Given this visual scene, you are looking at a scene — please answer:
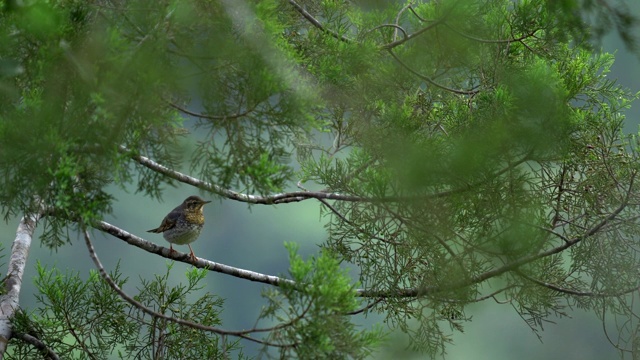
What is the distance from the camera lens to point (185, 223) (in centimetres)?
361

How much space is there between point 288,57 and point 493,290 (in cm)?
147

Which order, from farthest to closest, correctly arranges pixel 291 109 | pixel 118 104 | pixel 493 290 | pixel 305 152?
pixel 305 152
pixel 493 290
pixel 291 109
pixel 118 104

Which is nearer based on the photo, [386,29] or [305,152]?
[386,29]

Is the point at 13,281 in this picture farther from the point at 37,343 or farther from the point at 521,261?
the point at 521,261

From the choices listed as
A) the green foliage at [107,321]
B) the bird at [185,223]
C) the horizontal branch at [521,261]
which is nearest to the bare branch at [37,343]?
the green foliage at [107,321]

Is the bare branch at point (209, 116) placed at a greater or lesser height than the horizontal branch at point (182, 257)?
lesser

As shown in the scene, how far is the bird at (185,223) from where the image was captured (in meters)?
3.59

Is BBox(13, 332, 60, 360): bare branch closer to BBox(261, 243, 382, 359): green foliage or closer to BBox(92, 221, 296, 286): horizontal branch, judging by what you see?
BBox(92, 221, 296, 286): horizontal branch

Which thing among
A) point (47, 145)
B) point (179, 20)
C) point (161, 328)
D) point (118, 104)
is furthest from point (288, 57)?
point (161, 328)

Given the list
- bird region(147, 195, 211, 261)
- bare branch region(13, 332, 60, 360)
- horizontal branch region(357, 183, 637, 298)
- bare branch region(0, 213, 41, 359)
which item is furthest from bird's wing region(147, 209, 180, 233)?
horizontal branch region(357, 183, 637, 298)

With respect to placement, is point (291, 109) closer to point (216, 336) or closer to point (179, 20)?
point (179, 20)

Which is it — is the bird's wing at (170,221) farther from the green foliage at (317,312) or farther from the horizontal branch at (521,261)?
the green foliage at (317,312)

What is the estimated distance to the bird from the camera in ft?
11.8

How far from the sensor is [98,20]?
1.98m
